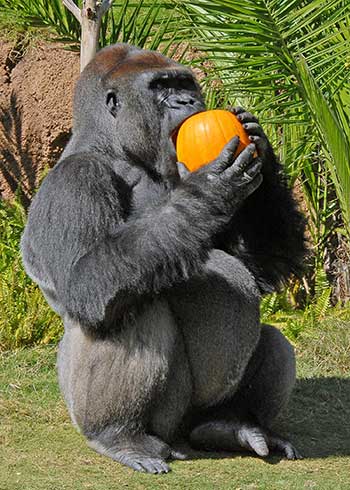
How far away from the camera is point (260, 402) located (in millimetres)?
4625

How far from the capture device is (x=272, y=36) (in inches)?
241

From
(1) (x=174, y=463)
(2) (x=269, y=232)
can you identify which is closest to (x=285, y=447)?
(1) (x=174, y=463)

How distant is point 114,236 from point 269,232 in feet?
3.34

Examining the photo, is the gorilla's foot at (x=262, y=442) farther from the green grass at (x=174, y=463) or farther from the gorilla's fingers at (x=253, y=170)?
the gorilla's fingers at (x=253, y=170)

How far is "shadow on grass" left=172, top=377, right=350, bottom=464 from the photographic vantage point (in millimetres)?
4578

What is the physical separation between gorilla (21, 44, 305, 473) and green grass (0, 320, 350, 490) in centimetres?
10

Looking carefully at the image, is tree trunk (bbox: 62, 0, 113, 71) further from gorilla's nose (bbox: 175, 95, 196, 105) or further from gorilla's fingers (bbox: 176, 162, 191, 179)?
gorilla's fingers (bbox: 176, 162, 191, 179)

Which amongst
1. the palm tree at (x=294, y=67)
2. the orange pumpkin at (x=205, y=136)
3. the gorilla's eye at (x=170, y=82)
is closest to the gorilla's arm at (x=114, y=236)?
the orange pumpkin at (x=205, y=136)

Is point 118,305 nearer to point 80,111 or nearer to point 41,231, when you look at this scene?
point 41,231

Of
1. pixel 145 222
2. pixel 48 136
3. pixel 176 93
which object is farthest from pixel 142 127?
pixel 48 136

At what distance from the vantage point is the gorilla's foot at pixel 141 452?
13.7 feet

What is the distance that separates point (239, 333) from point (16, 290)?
2.90 metres

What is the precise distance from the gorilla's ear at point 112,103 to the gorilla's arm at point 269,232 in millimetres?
743

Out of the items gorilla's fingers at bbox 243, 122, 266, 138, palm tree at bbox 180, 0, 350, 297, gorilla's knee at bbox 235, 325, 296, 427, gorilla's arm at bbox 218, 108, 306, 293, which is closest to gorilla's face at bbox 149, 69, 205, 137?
gorilla's fingers at bbox 243, 122, 266, 138
